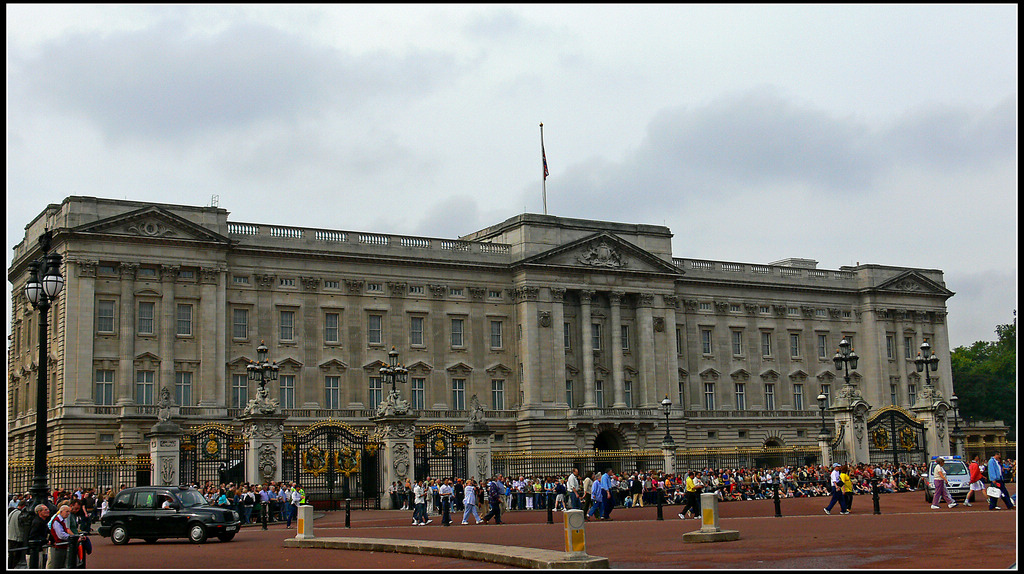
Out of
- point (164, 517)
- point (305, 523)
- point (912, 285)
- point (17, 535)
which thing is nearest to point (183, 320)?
point (164, 517)

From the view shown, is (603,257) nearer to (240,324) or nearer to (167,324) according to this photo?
(240,324)

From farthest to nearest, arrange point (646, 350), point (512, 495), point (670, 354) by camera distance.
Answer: point (670, 354) → point (646, 350) → point (512, 495)

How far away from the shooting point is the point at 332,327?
2756 inches

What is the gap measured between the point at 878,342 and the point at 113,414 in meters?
55.2

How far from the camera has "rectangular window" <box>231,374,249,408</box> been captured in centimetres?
6612

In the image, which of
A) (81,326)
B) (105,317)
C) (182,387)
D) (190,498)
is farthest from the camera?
(182,387)

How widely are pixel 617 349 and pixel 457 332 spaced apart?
10792 mm

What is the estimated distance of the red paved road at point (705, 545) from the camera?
2130cm

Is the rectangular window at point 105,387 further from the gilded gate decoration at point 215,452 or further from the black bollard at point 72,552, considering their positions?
the black bollard at point 72,552

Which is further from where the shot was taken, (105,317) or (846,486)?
(105,317)

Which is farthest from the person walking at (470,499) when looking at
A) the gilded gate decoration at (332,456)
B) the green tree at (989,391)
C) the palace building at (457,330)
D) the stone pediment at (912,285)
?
the green tree at (989,391)

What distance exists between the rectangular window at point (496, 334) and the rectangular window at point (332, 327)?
400 inches

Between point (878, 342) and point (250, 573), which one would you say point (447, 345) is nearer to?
point (878, 342)

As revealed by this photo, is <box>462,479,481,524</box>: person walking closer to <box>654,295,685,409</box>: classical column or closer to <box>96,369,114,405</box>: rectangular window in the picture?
<box>96,369,114,405</box>: rectangular window
